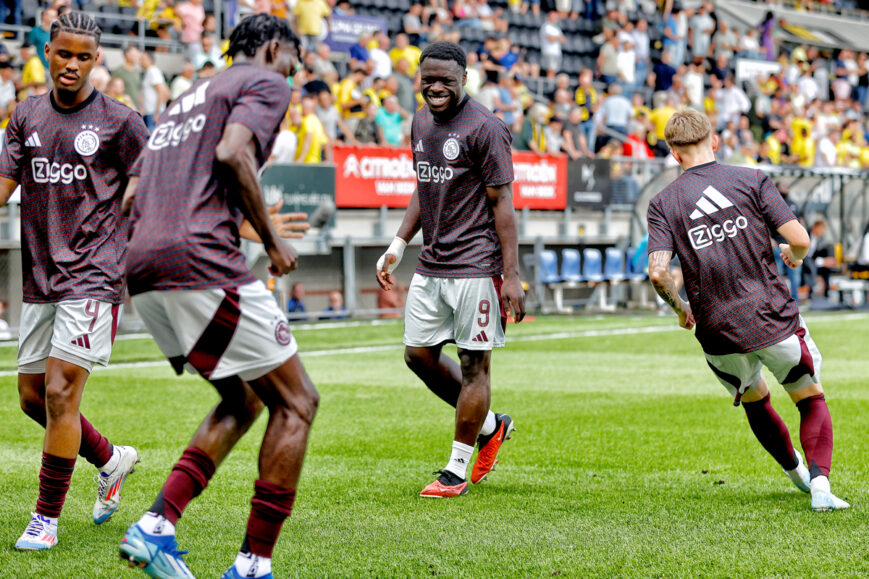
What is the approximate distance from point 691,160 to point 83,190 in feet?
9.71

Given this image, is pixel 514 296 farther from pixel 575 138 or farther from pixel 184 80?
pixel 575 138

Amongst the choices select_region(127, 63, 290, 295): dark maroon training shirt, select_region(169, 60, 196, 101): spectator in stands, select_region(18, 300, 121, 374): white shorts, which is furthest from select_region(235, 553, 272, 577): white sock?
select_region(169, 60, 196, 101): spectator in stands

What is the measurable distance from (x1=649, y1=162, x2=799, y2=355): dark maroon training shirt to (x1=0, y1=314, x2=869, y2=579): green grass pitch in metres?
0.90

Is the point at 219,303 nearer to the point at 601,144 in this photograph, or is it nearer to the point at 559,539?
the point at 559,539

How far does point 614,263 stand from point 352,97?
6.40 meters

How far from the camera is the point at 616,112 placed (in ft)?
80.7

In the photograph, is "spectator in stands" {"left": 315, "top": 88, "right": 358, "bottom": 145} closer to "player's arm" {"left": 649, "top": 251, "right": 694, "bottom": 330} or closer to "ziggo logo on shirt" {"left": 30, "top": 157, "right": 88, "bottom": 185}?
"player's arm" {"left": 649, "top": 251, "right": 694, "bottom": 330}

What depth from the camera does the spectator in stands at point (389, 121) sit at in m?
19.6

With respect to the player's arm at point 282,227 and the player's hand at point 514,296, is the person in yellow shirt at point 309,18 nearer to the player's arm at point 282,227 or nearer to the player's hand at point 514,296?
the player's hand at point 514,296

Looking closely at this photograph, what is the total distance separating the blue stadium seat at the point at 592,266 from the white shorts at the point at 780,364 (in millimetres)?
16223

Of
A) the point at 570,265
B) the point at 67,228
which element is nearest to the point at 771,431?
the point at 67,228

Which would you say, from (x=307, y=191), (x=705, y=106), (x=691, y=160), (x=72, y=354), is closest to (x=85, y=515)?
(x=72, y=354)

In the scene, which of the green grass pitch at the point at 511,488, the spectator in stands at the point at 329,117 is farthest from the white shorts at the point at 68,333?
the spectator in stands at the point at 329,117

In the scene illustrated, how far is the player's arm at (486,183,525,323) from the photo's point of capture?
6.27 metres
